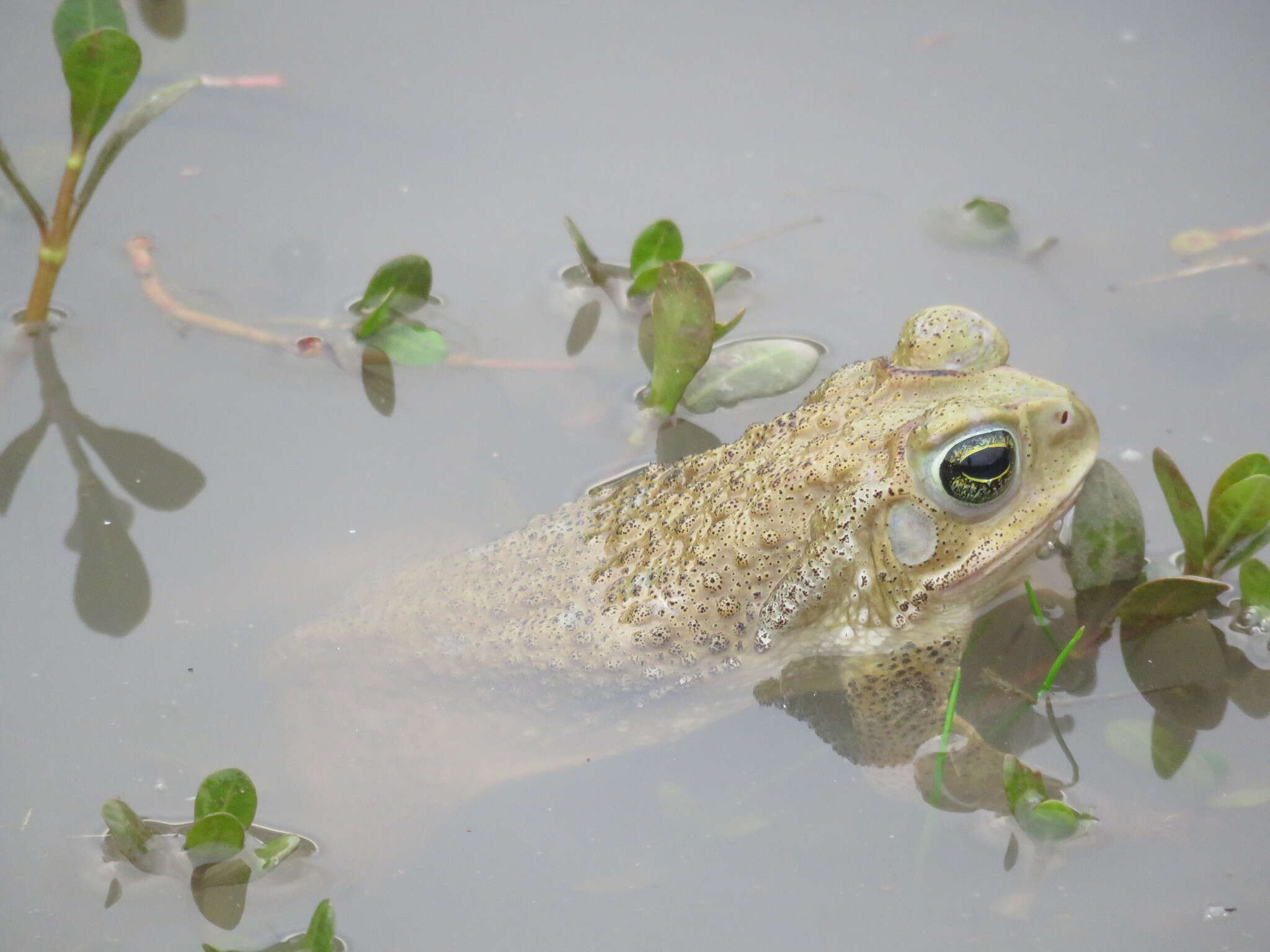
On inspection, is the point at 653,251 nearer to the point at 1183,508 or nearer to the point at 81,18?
the point at 1183,508

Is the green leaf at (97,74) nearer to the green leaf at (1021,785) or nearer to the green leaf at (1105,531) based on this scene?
the green leaf at (1105,531)

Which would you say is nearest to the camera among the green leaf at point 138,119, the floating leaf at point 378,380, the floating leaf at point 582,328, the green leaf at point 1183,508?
the green leaf at point 1183,508

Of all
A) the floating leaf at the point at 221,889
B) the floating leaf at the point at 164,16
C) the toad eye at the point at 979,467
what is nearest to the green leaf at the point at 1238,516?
the toad eye at the point at 979,467

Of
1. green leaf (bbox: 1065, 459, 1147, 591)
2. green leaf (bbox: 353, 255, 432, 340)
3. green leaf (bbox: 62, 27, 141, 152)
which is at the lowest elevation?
green leaf (bbox: 1065, 459, 1147, 591)

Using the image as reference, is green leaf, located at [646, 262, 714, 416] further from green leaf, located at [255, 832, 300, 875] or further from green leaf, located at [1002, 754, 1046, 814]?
green leaf, located at [255, 832, 300, 875]

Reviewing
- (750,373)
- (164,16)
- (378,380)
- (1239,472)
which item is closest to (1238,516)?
(1239,472)

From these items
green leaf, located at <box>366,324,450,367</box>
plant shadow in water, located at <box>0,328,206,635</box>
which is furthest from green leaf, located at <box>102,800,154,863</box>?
green leaf, located at <box>366,324,450,367</box>
